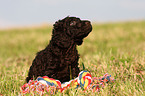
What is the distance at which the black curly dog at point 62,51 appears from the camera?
4.35 meters

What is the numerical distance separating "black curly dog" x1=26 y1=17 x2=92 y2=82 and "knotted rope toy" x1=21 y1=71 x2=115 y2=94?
194 millimetres

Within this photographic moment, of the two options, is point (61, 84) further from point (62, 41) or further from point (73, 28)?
point (73, 28)

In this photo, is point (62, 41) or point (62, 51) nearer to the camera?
point (62, 41)

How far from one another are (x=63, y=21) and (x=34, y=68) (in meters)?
1.28

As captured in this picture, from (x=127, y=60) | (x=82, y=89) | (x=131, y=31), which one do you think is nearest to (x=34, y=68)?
(x=82, y=89)

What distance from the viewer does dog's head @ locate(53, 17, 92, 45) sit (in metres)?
4.26

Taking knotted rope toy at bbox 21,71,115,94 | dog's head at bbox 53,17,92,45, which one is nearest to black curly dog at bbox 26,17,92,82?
dog's head at bbox 53,17,92,45

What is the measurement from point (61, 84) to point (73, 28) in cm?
128

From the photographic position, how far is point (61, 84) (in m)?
4.52

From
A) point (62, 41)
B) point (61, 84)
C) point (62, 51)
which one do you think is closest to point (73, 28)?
point (62, 41)

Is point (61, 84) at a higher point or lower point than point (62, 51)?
lower

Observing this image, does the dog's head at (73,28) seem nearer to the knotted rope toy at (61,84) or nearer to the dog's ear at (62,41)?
the dog's ear at (62,41)

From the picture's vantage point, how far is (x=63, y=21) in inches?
178

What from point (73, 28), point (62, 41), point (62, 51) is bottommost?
point (62, 51)
